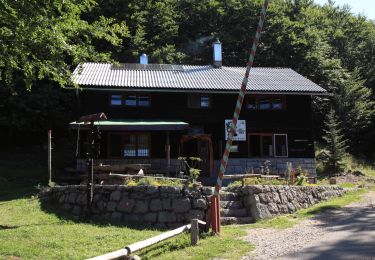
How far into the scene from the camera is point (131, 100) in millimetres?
22938

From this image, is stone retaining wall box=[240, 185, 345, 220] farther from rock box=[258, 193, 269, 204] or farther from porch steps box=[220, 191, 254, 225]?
porch steps box=[220, 191, 254, 225]

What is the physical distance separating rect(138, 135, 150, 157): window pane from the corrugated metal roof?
2.71 metres

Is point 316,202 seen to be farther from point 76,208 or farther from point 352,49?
point 352,49

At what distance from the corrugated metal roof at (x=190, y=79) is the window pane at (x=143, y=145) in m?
2.71

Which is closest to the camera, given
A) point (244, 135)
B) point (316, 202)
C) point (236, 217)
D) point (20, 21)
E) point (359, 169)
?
point (20, 21)

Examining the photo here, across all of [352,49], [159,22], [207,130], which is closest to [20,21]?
[207,130]

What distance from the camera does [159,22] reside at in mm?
36094

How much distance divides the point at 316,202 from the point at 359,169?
43.6ft

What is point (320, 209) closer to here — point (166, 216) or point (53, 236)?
point (166, 216)

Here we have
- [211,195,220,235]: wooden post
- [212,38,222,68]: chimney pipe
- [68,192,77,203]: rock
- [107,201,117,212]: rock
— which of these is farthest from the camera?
[212,38,222,68]: chimney pipe

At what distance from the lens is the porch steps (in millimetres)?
12922

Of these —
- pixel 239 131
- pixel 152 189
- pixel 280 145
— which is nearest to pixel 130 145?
pixel 239 131

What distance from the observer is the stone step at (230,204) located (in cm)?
1357

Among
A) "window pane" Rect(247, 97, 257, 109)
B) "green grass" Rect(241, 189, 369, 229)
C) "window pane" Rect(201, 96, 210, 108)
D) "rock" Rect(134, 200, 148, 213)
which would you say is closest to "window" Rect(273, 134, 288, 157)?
"window pane" Rect(247, 97, 257, 109)
